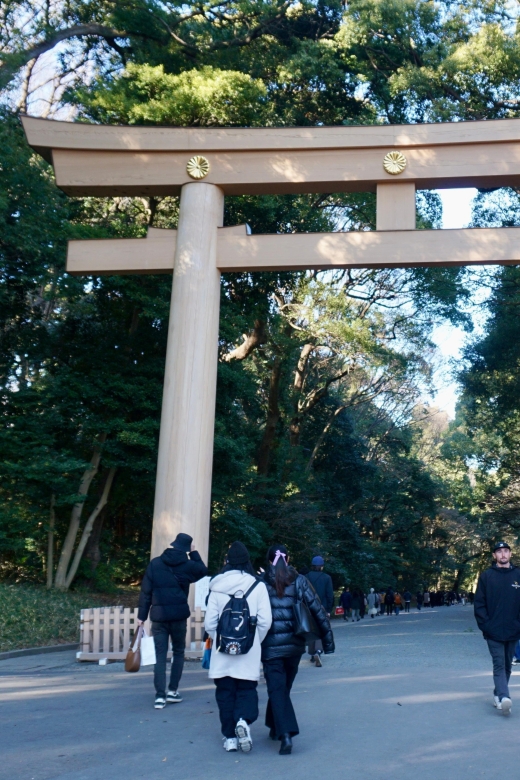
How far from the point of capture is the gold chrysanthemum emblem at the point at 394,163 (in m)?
12.3

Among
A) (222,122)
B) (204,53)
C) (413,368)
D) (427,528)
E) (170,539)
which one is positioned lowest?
(170,539)

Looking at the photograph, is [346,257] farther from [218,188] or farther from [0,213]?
[0,213]

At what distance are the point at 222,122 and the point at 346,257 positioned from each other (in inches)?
291

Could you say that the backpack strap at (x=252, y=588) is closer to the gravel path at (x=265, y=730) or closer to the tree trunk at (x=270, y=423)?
the gravel path at (x=265, y=730)

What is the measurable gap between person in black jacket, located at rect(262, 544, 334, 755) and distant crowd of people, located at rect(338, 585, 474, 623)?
25852 millimetres

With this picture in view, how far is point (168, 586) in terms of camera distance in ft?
24.6

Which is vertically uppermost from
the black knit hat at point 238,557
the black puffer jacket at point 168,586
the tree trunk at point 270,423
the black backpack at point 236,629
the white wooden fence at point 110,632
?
the tree trunk at point 270,423

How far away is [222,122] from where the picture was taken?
18.1m

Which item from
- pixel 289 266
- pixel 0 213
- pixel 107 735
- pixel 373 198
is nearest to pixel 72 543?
pixel 0 213

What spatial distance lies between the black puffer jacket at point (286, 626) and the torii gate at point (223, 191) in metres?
5.63

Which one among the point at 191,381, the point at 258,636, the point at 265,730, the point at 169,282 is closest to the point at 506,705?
the point at 265,730

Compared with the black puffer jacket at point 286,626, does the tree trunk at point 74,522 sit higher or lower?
higher

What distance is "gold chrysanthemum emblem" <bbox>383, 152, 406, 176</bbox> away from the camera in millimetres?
12344

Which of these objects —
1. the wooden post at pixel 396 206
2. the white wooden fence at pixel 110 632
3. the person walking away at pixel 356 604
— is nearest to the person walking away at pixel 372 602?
the person walking away at pixel 356 604
